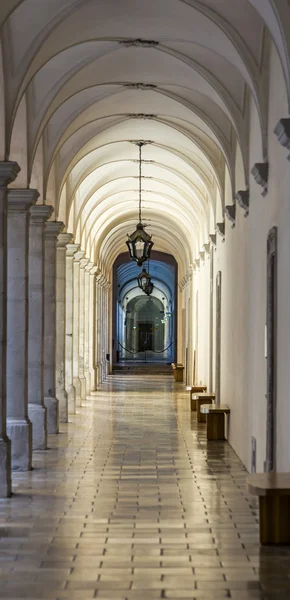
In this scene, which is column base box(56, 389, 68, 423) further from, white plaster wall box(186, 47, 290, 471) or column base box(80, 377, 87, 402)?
column base box(80, 377, 87, 402)

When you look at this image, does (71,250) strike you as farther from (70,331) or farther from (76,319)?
(76,319)

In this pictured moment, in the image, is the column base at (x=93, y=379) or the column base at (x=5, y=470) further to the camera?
the column base at (x=93, y=379)

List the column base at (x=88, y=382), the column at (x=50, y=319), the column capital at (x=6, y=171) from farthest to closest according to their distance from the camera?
the column base at (x=88, y=382)
the column at (x=50, y=319)
the column capital at (x=6, y=171)

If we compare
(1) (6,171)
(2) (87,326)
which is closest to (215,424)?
(1) (6,171)

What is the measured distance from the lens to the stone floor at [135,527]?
669 cm

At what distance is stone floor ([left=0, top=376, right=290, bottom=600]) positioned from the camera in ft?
21.9

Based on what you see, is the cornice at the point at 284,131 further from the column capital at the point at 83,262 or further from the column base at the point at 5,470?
the column capital at the point at 83,262

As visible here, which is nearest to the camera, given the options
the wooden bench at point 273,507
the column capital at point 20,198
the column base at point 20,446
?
the wooden bench at point 273,507

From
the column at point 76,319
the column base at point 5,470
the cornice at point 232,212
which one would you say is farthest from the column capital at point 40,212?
the column at point 76,319

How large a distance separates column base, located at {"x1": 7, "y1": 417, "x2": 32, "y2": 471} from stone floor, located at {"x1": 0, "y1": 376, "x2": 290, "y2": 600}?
0.22 m

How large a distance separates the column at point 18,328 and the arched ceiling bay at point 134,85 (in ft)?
3.18

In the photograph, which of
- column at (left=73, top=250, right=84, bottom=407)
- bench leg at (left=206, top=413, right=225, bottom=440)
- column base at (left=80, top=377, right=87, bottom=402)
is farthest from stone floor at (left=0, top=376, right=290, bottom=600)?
column base at (left=80, top=377, right=87, bottom=402)

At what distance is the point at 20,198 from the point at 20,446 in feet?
10.2

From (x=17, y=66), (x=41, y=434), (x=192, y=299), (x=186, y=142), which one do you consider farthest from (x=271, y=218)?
(x=192, y=299)
